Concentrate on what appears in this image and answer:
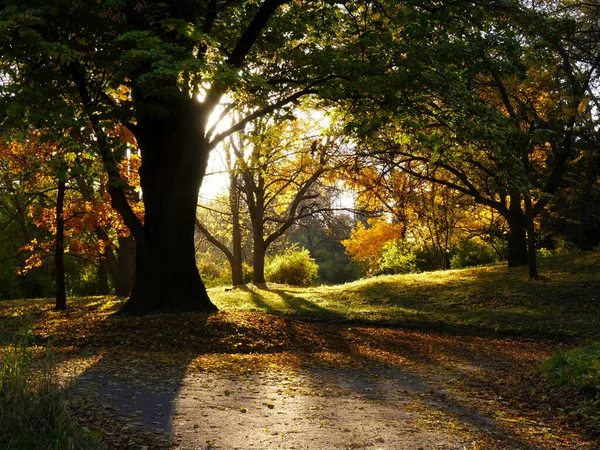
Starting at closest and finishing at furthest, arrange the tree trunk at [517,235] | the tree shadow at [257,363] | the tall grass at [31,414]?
the tall grass at [31,414] → the tree shadow at [257,363] → the tree trunk at [517,235]

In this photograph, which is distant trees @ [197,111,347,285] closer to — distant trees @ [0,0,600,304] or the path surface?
distant trees @ [0,0,600,304]

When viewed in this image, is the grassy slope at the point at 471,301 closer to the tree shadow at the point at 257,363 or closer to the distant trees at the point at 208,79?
the tree shadow at the point at 257,363

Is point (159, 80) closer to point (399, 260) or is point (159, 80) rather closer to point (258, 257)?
point (258, 257)

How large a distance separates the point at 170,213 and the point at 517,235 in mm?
13033

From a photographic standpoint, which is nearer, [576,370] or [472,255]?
[576,370]

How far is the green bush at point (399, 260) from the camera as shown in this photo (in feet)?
92.8

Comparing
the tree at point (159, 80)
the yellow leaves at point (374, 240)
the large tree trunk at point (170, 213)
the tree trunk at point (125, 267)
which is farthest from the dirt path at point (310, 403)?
the yellow leaves at point (374, 240)

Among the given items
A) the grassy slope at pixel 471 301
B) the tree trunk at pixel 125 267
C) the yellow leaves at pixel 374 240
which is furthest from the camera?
the yellow leaves at pixel 374 240

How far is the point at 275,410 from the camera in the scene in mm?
5590

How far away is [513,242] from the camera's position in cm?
2008

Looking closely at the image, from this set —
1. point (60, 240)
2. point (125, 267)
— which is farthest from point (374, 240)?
point (60, 240)

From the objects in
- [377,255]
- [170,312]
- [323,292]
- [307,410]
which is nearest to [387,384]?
[307,410]

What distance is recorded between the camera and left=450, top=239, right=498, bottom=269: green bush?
29641 millimetres

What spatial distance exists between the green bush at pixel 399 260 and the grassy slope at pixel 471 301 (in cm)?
622
